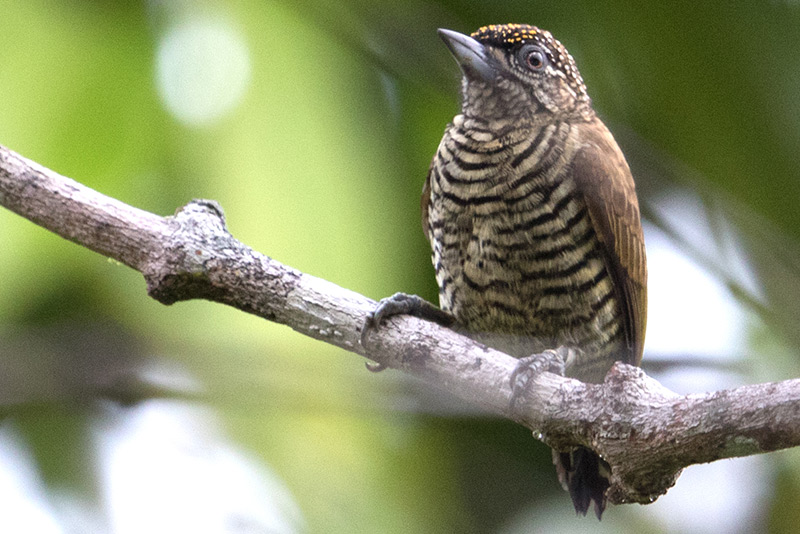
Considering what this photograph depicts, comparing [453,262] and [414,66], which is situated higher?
[414,66]

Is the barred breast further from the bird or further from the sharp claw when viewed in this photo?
the sharp claw

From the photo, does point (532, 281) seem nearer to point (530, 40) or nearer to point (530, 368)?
point (530, 368)

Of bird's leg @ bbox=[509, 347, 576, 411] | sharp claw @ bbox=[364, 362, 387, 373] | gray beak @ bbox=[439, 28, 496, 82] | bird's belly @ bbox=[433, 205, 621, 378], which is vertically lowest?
bird's leg @ bbox=[509, 347, 576, 411]

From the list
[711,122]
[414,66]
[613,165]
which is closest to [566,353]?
[613,165]

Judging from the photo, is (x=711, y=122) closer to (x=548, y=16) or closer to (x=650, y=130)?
(x=650, y=130)

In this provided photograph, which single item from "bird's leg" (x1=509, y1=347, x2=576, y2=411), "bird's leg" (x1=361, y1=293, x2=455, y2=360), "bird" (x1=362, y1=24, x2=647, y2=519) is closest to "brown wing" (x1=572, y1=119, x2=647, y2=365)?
"bird" (x1=362, y1=24, x2=647, y2=519)

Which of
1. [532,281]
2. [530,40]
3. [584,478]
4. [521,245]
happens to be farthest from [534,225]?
[584,478]
